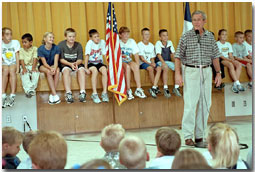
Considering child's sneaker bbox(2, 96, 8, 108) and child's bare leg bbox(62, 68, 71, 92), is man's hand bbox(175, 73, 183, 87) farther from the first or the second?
child's sneaker bbox(2, 96, 8, 108)

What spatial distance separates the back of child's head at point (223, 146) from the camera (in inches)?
86.8

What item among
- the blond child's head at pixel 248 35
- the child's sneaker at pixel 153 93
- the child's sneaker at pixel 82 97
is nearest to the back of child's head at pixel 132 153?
the child's sneaker at pixel 82 97

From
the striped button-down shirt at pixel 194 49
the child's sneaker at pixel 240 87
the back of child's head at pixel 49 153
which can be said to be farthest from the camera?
the child's sneaker at pixel 240 87

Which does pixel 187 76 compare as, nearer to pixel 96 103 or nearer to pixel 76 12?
pixel 96 103

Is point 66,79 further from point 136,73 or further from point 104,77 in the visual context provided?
point 136,73

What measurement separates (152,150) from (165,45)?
9.67ft

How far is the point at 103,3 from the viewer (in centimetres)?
700

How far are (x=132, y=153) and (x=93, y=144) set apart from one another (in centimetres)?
321

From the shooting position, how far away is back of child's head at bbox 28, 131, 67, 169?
7.00ft

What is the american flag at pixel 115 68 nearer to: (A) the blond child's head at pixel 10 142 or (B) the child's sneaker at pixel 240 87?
(B) the child's sneaker at pixel 240 87

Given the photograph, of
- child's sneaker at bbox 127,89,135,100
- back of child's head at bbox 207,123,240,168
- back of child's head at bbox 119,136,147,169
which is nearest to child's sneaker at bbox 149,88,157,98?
child's sneaker at bbox 127,89,135,100

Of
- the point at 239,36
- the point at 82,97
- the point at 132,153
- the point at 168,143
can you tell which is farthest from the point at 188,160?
the point at 239,36

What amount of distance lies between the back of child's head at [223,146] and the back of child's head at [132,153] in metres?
0.43

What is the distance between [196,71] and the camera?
15.2 ft
